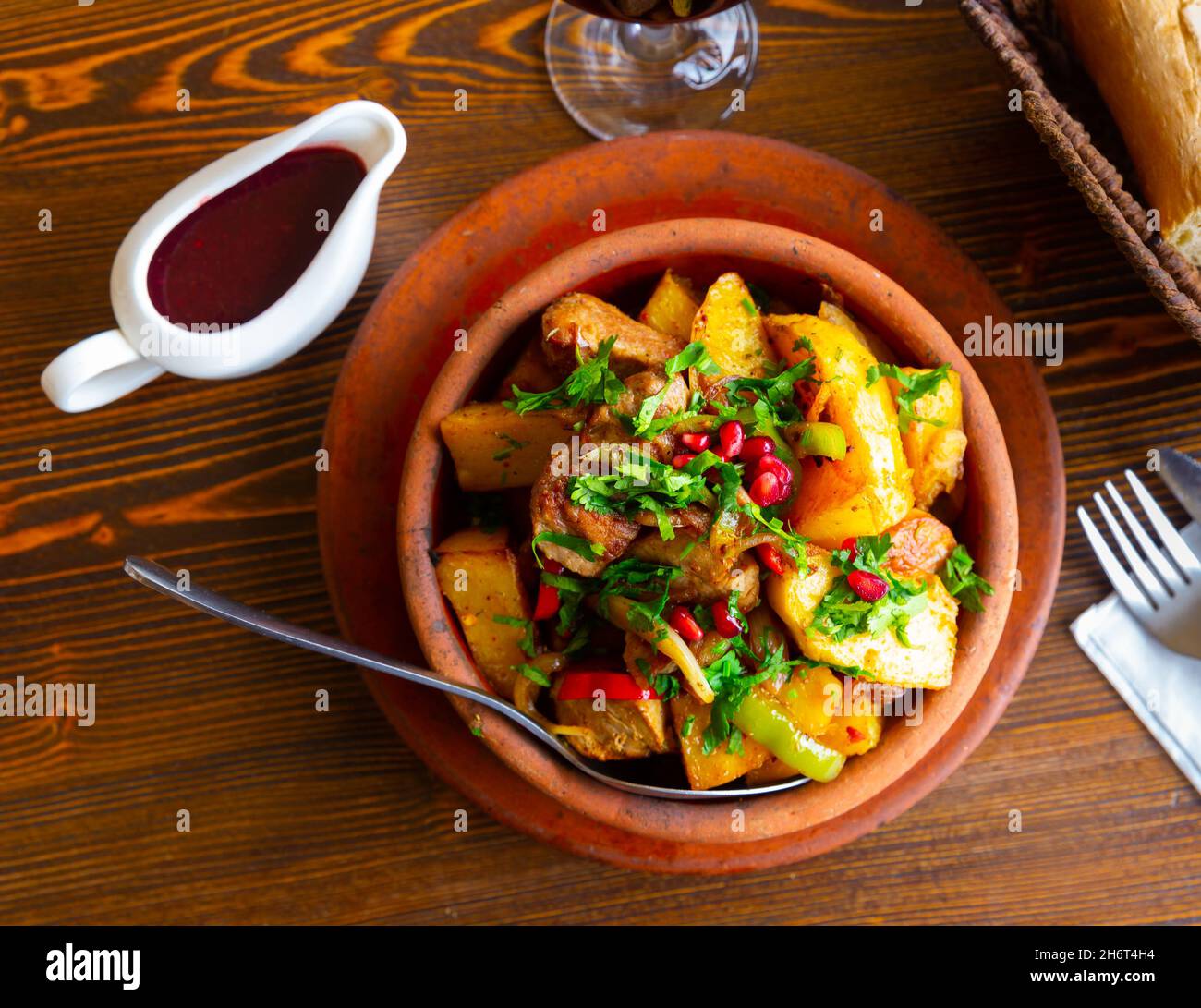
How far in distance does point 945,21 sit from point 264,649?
2.40 m

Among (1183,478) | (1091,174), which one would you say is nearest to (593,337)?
(1091,174)

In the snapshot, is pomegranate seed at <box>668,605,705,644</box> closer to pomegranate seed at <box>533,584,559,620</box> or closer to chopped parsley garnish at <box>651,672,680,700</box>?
chopped parsley garnish at <box>651,672,680,700</box>

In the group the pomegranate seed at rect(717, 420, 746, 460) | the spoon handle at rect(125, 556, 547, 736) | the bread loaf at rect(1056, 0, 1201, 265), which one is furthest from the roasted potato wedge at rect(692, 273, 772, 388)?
the bread loaf at rect(1056, 0, 1201, 265)

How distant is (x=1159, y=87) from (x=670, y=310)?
1.15 metres

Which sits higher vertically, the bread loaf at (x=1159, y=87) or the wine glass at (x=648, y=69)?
the wine glass at (x=648, y=69)

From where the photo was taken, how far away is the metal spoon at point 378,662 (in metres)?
1.90

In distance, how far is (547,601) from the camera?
210 centimetres

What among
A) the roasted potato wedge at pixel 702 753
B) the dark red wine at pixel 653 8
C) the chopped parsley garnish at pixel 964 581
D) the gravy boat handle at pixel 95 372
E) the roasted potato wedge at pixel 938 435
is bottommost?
the roasted potato wedge at pixel 702 753

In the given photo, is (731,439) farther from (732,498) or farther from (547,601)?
(547,601)

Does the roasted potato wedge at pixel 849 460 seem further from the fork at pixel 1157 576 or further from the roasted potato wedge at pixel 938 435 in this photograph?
the fork at pixel 1157 576

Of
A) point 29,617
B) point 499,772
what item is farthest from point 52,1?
point 499,772

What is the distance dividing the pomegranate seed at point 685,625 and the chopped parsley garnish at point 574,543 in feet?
0.61

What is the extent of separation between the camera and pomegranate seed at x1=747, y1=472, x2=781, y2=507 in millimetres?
1889

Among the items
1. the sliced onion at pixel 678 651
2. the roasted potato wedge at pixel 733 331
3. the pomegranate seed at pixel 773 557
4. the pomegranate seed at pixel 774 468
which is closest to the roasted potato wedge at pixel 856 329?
the roasted potato wedge at pixel 733 331
